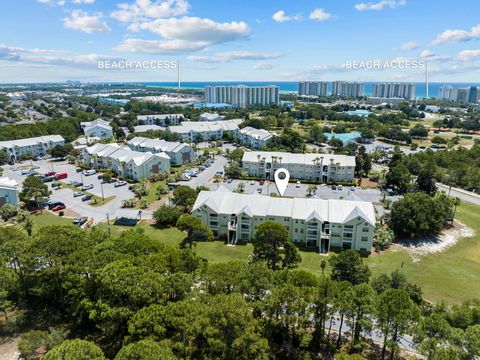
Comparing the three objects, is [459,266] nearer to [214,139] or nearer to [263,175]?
[263,175]

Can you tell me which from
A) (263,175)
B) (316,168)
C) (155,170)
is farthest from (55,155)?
(316,168)

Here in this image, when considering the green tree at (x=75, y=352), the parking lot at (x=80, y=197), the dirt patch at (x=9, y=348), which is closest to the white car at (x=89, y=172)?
the parking lot at (x=80, y=197)

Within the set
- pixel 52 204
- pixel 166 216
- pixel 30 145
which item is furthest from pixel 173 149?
pixel 30 145

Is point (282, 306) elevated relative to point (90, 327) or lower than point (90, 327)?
elevated

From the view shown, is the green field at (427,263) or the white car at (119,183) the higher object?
the white car at (119,183)

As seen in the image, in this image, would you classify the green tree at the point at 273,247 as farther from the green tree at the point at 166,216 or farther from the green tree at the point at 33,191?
the green tree at the point at 33,191
